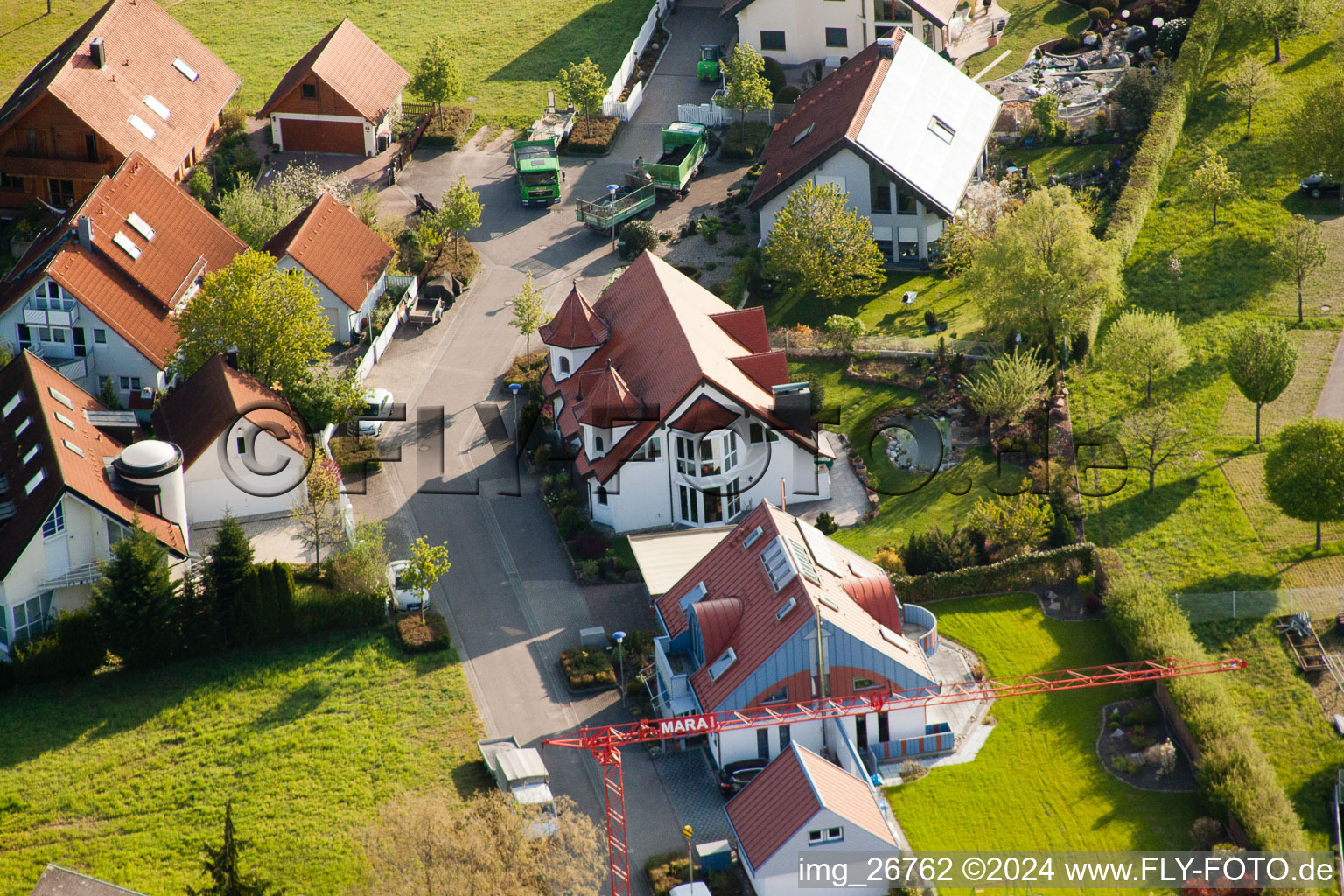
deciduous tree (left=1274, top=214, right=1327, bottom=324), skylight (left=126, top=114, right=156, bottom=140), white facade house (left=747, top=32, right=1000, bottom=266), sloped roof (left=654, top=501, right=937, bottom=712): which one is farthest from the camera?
skylight (left=126, top=114, right=156, bottom=140)

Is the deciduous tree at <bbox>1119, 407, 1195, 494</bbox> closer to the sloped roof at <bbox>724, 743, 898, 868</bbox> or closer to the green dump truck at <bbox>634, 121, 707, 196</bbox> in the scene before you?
the sloped roof at <bbox>724, 743, 898, 868</bbox>

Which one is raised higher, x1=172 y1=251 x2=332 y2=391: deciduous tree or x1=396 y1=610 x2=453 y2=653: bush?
x1=172 y1=251 x2=332 y2=391: deciduous tree

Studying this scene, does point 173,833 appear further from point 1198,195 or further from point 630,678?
point 1198,195

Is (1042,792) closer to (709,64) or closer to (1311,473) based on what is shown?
(1311,473)

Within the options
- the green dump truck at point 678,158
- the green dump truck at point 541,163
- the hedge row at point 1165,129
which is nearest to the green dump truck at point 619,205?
the green dump truck at point 678,158

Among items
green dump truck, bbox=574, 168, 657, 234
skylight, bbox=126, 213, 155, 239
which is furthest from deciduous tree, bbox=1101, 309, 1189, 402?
skylight, bbox=126, 213, 155, 239

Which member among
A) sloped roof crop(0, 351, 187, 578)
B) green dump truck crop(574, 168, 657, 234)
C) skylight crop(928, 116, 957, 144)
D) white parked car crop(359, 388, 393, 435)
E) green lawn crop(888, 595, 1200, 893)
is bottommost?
green lawn crop(888, 595, 1200, 893)

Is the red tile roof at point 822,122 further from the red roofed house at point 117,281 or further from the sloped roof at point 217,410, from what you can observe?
the sloped roof at point 217,410
